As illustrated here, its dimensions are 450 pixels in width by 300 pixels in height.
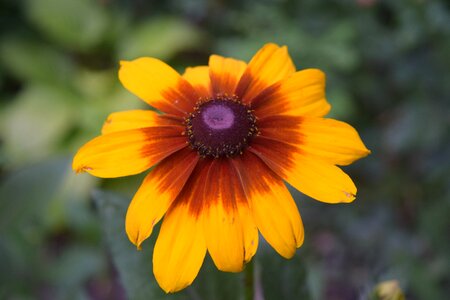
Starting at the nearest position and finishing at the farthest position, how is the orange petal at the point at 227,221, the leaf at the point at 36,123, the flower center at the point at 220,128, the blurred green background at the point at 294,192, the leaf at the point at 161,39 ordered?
the orange petal at the point at 227,221 < the flower center at the point at 220,128 < the blurred green background at the point at 294,192 < the leaf at the point at 36,123 < the leaf at the point at 161,39

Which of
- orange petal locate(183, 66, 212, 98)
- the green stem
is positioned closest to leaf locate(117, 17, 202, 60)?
orange petal locate(183, 66, 212, 98)

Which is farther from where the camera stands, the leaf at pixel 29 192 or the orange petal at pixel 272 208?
the leaf at pixel 29 192

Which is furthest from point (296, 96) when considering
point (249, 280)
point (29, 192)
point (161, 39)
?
point (161, 39)

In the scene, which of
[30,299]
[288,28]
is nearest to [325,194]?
[30,299]

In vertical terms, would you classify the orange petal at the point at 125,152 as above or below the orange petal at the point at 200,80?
below

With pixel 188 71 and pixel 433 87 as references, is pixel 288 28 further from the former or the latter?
pixel 188 71

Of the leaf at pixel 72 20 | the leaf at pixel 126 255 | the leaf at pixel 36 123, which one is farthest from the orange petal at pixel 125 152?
the leaf at pixel 72 20

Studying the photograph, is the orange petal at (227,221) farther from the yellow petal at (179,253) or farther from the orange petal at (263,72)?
the orange petal at (263,72)

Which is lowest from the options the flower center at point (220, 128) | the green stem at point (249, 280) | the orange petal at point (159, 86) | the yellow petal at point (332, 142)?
the green stem at point (249, 280)

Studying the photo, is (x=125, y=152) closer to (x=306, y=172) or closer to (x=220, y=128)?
(x=220, y=128)
